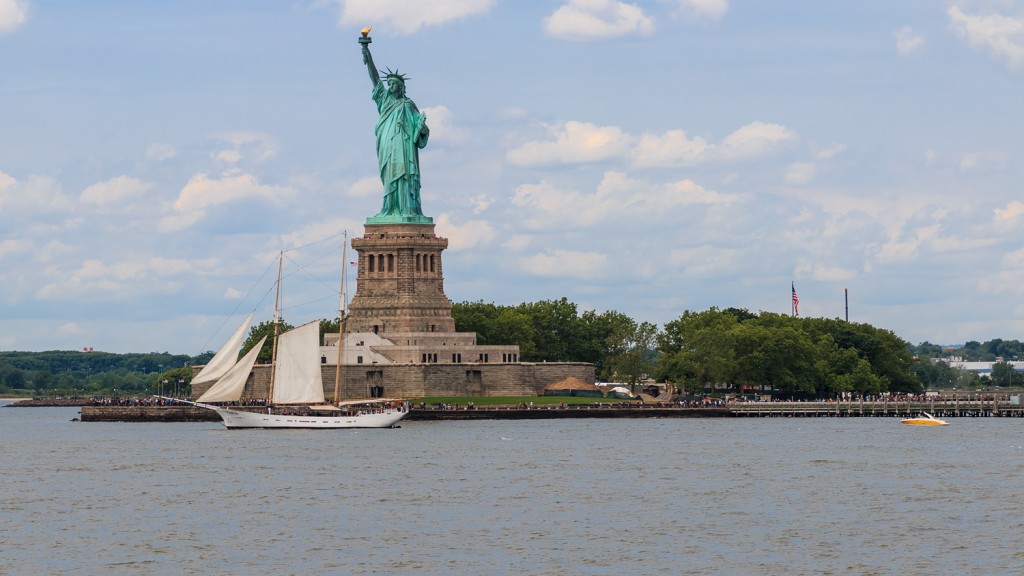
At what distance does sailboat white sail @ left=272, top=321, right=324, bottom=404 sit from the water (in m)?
13.3

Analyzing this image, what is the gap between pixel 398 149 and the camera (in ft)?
511

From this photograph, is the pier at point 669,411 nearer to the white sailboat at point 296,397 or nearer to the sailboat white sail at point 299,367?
the white sailboat at point 296,397

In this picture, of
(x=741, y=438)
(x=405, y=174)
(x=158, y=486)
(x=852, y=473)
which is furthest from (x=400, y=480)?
(x=405, y=174)

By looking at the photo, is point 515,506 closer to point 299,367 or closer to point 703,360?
point 299,367

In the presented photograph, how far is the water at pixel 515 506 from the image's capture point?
56.8m

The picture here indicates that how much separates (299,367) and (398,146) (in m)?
31.0

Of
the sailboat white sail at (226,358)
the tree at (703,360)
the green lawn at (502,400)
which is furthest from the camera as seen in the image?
the tree at (703,360)

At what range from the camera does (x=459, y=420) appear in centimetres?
14225

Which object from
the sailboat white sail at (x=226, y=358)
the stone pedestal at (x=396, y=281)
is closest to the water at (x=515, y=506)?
the sailboat white sail at (x=226, y=358)

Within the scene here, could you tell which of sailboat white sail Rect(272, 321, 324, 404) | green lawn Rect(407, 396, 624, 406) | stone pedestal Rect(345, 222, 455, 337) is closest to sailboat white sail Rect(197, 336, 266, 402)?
sailboat white sail Rect(272, 321, 324, 404)

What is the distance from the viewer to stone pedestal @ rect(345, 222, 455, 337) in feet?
507

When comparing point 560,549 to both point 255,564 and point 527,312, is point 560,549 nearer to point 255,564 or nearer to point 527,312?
point 255,564

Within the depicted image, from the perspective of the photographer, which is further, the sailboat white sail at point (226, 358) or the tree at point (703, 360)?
the tree at point (703, 360)

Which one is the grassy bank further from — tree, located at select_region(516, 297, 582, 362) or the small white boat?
tree, located at select_region(516, 297, 582, 362)
